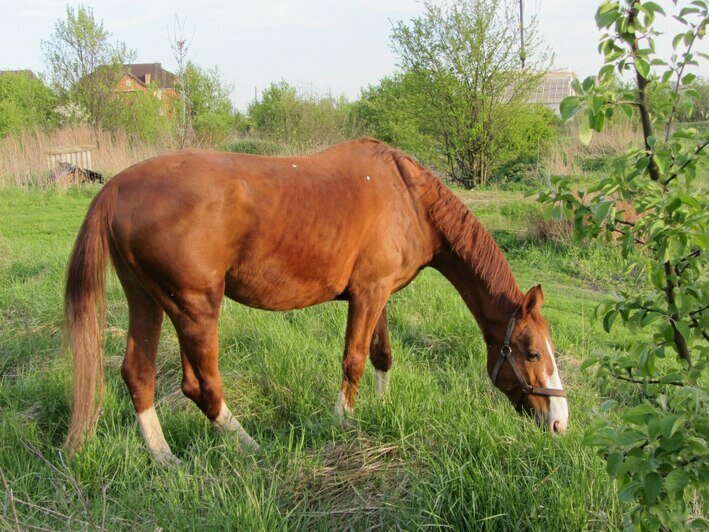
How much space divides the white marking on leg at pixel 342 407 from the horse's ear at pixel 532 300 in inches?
47.4

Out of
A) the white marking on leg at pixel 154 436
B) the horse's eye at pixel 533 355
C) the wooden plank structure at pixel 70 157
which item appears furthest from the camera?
the wooden plank structure at pixel 70 157

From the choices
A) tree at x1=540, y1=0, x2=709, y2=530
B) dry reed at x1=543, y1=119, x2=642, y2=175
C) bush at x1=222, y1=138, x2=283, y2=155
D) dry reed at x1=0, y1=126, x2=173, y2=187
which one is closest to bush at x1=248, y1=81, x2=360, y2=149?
bush at x1=222, y1=138, x2=283, y2=155

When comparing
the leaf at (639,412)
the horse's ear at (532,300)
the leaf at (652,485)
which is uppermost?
the leaf at (639,412)

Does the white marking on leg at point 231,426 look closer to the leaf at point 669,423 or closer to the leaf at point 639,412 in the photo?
the leaf at point 639,412

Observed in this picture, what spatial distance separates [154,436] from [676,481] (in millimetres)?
2721

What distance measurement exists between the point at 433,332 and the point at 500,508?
2.70 m

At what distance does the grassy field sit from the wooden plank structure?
10155mm

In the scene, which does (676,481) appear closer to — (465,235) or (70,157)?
(465,235)

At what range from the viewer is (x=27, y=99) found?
23.5 m

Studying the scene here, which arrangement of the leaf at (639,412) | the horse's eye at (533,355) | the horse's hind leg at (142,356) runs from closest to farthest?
the leaf at (639,412) < the horse's hind leg at (142,356) < the horse's eye at (533,355)

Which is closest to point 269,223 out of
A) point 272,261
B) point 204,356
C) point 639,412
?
point 272,261

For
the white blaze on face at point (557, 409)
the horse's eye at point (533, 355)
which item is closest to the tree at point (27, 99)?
the horse's eye at point (533, 355)

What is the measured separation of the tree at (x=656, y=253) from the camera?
1.43 metres

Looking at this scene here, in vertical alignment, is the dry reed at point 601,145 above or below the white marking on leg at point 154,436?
above
